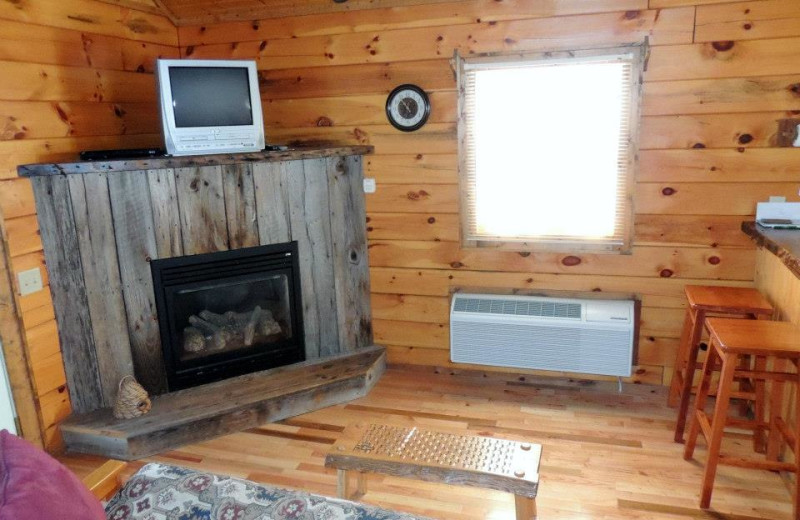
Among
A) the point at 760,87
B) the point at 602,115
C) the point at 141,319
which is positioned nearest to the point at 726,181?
the point at 760,87

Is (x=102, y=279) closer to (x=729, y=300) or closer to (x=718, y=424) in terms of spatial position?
(x=718, y=424)

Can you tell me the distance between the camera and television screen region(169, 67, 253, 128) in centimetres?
276

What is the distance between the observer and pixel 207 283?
3004 millimetres

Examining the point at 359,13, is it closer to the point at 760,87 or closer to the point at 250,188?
the point at 250,188

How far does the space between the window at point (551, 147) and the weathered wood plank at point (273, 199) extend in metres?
0.94

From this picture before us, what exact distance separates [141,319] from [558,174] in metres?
2.23

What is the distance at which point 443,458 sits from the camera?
188 centimetres

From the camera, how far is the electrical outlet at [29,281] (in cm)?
248

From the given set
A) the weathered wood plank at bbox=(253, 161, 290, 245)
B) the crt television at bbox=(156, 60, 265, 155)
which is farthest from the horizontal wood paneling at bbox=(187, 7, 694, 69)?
the weathered wood plank at bbox=(253, 161, 290, 245)

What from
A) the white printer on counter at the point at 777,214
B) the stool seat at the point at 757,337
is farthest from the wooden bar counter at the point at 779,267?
the stool seat at the point at 757,337

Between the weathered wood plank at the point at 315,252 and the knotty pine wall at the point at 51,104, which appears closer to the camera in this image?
the knotty pine wall at the point at 51,104

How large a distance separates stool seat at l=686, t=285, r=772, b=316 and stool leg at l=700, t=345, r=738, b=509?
0.40 m

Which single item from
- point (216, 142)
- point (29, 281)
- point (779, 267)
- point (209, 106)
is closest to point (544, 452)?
point (779, 267)

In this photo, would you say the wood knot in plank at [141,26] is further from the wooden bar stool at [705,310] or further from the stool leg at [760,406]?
the stool leg at [760,406]
